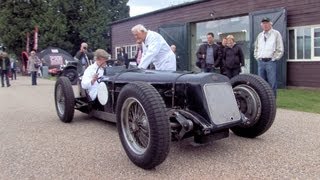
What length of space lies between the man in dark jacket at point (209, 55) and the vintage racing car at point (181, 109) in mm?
4949

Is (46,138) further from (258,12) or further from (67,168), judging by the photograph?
(258,12)

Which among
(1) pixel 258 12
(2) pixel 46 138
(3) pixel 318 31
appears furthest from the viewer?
(1) pixel 258 12

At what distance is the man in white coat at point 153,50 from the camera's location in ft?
20.4

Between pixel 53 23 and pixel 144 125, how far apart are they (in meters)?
33.3

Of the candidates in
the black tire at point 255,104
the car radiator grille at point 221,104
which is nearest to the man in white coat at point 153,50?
the black tire at point 255,104

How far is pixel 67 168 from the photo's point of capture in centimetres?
472

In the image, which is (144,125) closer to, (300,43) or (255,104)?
(255,104)

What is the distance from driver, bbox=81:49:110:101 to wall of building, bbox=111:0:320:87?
981 cm

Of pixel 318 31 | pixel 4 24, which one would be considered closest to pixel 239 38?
pixel 318 31

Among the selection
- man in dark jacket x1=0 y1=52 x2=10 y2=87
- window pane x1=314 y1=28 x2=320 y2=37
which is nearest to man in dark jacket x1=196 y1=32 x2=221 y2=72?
window pane x1=314 y1=28 x2=320 y2=37

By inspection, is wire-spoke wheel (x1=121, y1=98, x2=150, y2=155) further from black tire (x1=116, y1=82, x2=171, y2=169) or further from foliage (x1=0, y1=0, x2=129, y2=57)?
foliage (x1=0, y1=0, x2=129, y2=57)

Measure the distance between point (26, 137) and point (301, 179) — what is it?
4161 millimetres

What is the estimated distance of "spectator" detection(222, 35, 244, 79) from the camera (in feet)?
33.0

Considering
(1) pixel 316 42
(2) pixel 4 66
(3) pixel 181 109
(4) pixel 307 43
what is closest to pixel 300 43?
(4) pixel 307 43
